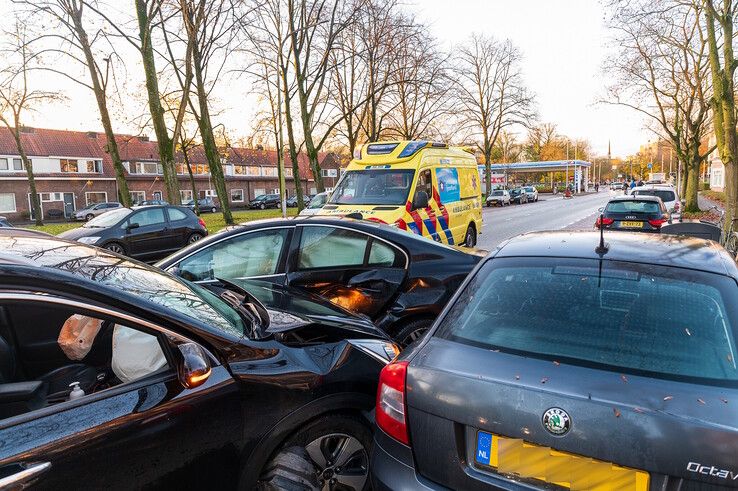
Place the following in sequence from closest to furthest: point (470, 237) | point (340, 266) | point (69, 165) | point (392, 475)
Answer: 1. point (392, 475)
2. point (340, 266)
3. point (470, 237)
4. point (69, 165)

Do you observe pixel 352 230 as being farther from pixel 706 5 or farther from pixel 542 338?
pixel 706 5

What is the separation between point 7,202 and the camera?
43.3 metres

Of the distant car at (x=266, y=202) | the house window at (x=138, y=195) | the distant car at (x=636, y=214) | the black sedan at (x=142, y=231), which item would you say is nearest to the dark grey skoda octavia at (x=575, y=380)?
the distant car at (x=636, y=214)

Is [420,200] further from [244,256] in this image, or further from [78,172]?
[78,172]

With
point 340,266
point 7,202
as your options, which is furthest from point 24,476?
A: point 7,202

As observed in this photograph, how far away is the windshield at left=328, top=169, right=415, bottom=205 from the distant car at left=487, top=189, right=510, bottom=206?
36668 mm

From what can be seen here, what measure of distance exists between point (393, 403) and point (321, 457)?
68cm

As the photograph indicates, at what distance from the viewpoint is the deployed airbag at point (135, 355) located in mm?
2232

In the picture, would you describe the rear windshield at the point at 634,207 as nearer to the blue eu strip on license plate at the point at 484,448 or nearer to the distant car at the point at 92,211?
the blue eu strip on license plate at the point at 484,448

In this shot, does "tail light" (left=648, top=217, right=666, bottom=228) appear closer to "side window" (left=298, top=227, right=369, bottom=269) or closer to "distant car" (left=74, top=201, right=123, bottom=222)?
"side window" (left=298, top=227, right=369, bottom=269)

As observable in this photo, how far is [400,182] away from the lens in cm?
961

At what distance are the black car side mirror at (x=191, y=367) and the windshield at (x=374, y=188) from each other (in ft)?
23.8

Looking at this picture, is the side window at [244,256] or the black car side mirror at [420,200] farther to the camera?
the black car side mirror at [420,200]

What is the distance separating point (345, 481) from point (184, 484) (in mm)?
882
